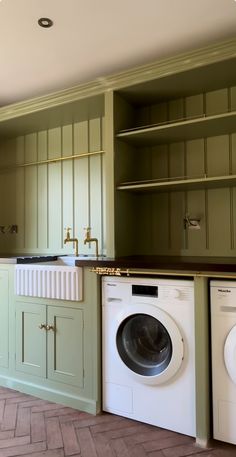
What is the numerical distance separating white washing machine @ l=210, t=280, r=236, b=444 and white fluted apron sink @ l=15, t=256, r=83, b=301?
2.99ft

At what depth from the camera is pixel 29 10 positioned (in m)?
1.96

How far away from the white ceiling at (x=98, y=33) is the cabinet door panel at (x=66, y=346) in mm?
1789

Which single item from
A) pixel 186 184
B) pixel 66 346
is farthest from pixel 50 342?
pixel 186 184

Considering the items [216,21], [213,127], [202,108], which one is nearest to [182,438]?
[213,127]

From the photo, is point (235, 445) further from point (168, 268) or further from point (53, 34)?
point (53, 34)

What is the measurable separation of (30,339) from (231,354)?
4.87 feet

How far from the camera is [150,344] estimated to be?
2.22m

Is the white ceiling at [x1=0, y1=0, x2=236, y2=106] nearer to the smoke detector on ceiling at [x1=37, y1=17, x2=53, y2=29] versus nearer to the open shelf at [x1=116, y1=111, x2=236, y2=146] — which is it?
the smoke detector on ceiling at [x1=37, y1=17, x2=53, y2=29]

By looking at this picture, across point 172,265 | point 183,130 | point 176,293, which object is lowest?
point 176,293

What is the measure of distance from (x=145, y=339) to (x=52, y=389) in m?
0.82

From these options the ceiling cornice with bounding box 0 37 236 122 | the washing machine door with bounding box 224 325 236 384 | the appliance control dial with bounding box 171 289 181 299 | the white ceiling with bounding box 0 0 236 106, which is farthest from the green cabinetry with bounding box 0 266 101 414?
the white ceiling with bounding box 0 0 236 106

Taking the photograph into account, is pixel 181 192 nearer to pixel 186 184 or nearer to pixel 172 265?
pixel 186 184

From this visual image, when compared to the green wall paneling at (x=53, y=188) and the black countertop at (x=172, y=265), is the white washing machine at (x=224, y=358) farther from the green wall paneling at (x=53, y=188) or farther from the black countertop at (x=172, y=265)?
the green wall paneling at (x=53, y=188)

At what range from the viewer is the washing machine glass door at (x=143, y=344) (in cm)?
212
